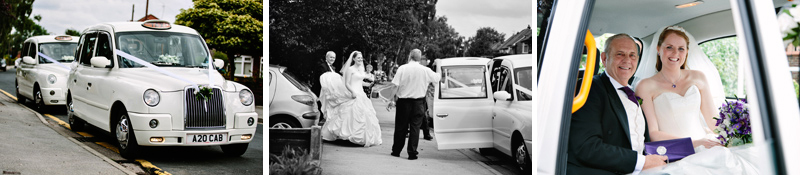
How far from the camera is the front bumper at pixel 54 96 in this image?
4.42 metres

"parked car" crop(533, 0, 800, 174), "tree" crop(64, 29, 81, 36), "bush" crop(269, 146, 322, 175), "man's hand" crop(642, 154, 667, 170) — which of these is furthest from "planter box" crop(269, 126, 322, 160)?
"tree" crop(64, 29, 81, 36)

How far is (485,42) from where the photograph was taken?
2.91m

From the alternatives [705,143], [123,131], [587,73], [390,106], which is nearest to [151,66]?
[123,131]

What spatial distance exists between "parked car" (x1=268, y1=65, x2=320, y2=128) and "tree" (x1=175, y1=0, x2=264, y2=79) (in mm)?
1483

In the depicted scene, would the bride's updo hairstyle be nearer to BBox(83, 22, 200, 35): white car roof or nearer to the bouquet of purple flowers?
the bouquet of purple flowers

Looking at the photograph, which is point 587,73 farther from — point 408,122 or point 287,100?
point 287,100

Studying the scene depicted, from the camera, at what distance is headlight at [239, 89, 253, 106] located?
406 cm

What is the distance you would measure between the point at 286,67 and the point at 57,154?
2.45 metres

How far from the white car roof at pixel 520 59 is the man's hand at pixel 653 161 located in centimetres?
70

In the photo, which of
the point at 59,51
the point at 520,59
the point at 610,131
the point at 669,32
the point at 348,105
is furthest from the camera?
the point at 59,51

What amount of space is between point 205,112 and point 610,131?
115 inches

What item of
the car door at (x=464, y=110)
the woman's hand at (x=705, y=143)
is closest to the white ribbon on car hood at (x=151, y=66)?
the car door at (x=464, y=110)

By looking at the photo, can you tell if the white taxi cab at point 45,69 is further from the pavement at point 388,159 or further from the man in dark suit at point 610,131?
the man in dark suit at point 610,131

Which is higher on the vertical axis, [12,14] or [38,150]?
[12,14]
